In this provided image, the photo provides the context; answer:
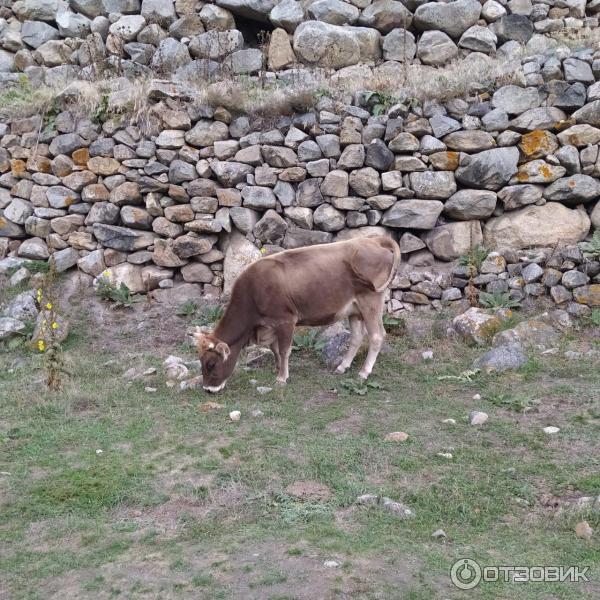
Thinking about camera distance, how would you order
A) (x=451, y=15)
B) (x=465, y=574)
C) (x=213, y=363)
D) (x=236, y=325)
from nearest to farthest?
(x=465, y=574) → (x=213, y=363) → (x=236, y=325) → (x=451, y=15)

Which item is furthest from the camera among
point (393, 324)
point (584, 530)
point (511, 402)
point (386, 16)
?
point (386, 16)

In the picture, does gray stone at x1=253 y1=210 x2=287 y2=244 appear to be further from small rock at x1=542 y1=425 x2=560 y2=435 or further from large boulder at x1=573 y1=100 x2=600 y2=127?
small rock at x1=542 y1=425 x2=560 y2=435

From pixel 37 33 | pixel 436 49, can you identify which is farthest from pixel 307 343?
pixel 37 33

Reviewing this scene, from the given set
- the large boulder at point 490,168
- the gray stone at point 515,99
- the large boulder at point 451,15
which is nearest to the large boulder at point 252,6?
the large boulder at point 451,15

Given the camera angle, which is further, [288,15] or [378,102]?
[288,15]

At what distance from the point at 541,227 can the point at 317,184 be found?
3.83 meters

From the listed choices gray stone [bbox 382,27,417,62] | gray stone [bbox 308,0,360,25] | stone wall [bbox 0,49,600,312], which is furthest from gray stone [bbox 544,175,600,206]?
gray stone [bbox 308,0,360,25]

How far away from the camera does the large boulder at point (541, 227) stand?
1134 cm

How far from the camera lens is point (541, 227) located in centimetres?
1141

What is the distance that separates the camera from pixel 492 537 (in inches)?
202

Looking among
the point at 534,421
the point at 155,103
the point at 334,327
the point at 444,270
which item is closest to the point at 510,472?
the point at 534,421

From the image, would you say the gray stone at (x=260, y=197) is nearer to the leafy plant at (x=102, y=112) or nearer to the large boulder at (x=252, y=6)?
the leafy plant at (x=102, y=112)

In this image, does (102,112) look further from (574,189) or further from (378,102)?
(574,189)

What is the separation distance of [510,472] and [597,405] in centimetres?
211
